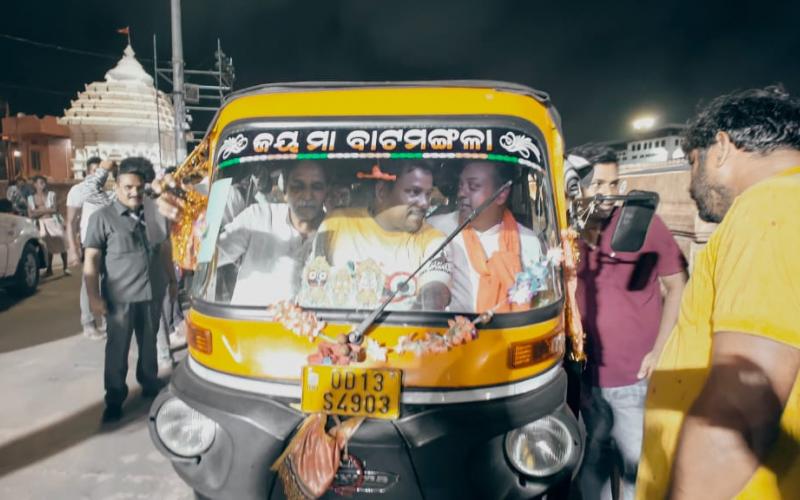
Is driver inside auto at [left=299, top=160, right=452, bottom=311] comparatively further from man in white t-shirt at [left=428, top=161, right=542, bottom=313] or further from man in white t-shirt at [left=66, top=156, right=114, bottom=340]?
man in white t-shirt at [left=66, top=156, right=114, bottom=340]

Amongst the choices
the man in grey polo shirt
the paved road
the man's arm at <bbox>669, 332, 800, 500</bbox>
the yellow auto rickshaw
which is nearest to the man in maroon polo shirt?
the yellow auto rickshaw

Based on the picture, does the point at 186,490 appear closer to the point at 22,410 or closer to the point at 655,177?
the point at 22,410

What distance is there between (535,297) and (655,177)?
758 centimetres

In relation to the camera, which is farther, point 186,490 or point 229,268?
point 186,490

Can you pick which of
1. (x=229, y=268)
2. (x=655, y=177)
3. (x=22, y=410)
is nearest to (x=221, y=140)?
(x=229, y=268)

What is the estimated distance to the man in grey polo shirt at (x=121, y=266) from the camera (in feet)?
13.6

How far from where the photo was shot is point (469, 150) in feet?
8.13

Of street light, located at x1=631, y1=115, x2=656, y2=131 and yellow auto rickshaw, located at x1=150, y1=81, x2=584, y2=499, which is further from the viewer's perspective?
street light, located at x1=631, y1=115, x2=656, y2=131

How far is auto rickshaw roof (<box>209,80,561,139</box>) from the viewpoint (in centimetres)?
267

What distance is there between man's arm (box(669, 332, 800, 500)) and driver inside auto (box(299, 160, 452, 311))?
1.33m

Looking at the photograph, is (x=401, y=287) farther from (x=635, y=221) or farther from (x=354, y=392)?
(x=635, y=221)

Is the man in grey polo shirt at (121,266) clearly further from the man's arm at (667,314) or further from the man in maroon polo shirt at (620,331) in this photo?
the man's arm at (667,314)

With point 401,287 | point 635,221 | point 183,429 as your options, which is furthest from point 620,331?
point 183,429

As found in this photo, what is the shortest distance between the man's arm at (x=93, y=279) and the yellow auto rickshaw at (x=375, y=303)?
1620 millimetres
